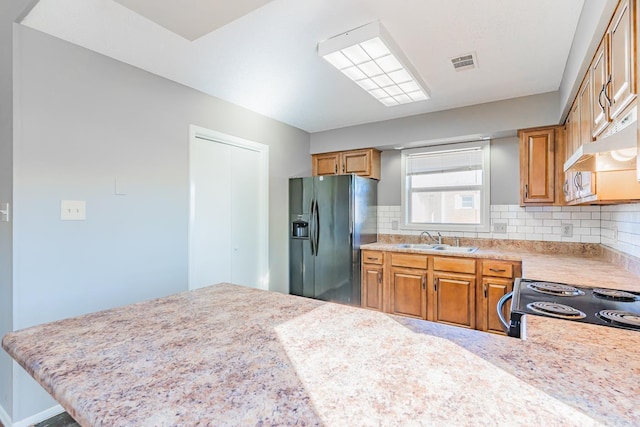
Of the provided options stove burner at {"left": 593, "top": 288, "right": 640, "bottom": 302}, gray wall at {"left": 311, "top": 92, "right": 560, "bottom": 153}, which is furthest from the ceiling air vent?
stove burner at {"left": 593, "top": 288, "right": 640, "bottom": 302}

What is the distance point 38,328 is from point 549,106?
380 centimetres

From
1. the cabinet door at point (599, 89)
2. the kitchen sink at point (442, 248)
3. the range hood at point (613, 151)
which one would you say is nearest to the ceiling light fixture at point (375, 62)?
the cabinet door at point (599, 89)

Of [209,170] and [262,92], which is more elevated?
[262,92]

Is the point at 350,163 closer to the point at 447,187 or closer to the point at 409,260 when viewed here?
the point at 447,187

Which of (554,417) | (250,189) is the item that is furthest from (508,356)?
(250,189)

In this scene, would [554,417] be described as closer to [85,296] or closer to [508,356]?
[508,356]

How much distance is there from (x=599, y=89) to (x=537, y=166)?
154 centimetres

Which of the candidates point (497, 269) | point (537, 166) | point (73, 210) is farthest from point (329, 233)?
point (73, 210)

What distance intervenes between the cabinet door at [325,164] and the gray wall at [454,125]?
0.09 meters

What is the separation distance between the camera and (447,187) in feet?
12.1

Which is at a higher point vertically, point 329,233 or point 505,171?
point 505,171

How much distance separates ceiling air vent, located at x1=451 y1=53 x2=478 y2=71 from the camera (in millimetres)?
2242

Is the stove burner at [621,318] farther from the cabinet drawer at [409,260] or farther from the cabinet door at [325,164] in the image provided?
the cabinet door at [325,164]

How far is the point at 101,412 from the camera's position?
1.97ft
